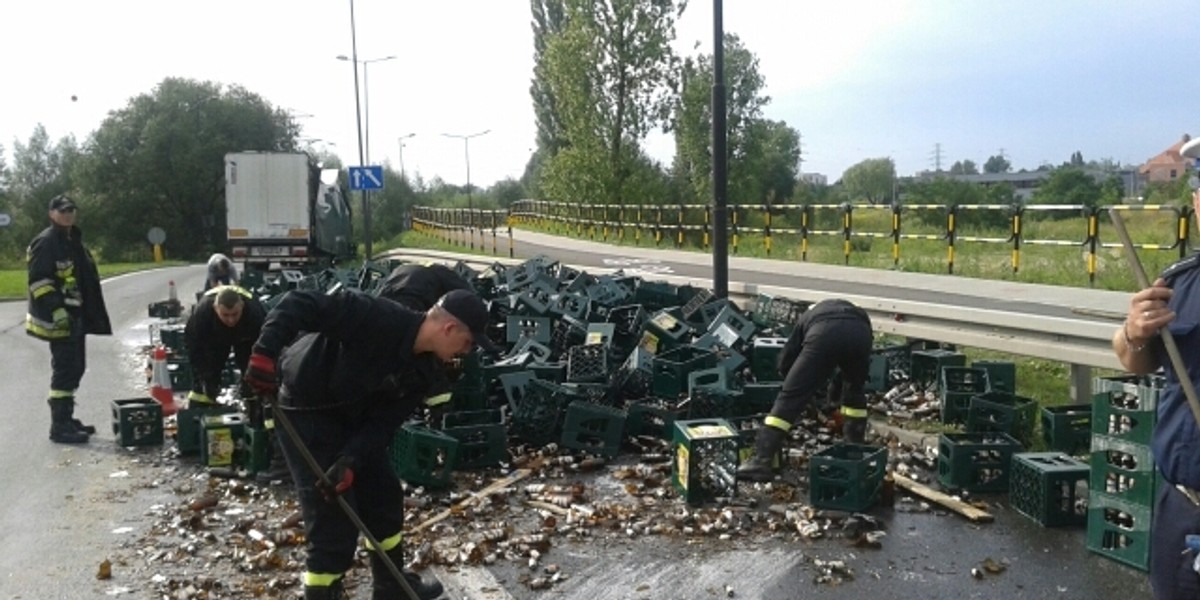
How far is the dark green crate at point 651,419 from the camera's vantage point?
8.99 meters

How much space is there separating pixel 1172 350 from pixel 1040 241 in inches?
722

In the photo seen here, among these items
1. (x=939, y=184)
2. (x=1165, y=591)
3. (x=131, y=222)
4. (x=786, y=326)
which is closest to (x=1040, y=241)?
(x=786, y=326)

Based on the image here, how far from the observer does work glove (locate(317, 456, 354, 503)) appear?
497cm

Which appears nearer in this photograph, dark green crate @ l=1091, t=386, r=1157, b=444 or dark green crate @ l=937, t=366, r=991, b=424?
dark green crate @ l=1091, t=386, r=1157, b=444

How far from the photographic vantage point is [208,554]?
658cm

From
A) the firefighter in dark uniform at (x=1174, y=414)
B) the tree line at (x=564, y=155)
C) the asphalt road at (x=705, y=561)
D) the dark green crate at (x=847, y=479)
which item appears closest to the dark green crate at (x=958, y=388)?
the asphalt road at (x=705, y=561)

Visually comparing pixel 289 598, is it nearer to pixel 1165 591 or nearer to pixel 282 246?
pixel 1165 591

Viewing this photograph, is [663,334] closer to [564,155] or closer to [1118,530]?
[1118,530]

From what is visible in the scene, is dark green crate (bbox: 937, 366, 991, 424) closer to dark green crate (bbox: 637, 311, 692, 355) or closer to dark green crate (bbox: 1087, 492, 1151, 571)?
dark green crate (bbox: 637, 311, 692, 355)

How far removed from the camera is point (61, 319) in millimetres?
9570

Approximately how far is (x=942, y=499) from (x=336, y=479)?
161 inches

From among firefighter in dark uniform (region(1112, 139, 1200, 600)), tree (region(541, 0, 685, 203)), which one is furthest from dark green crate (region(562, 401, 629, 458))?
tree (region(541, 0, 685, 203))

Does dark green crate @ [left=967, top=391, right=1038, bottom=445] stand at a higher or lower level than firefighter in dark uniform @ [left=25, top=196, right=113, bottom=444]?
lower

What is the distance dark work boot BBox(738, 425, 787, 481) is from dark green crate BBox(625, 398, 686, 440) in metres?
1.12
